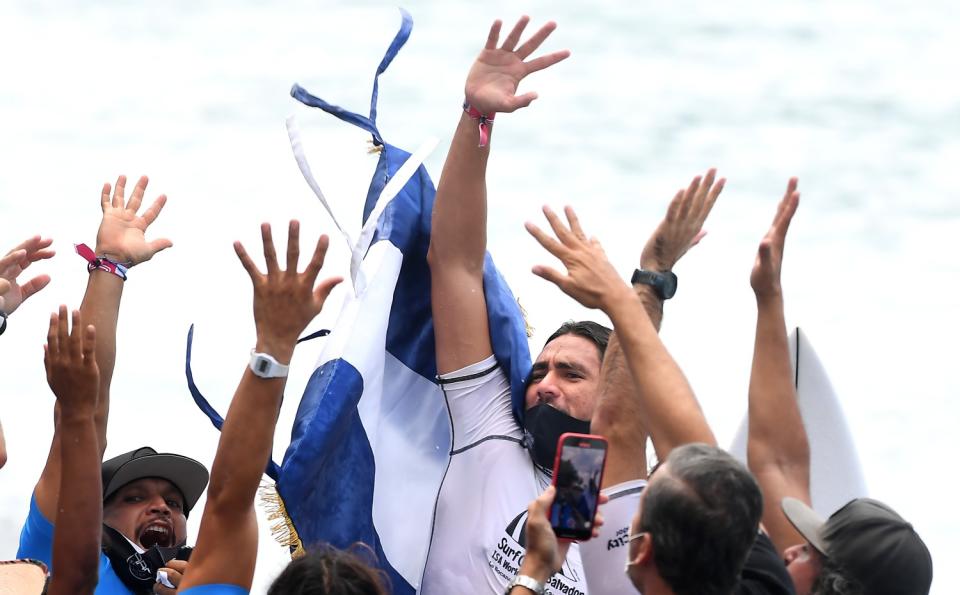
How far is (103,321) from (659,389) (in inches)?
60.6

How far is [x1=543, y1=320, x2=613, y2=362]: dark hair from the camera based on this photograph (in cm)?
394

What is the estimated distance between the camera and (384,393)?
3.88 metres

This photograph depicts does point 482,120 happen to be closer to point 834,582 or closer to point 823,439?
point 823,439

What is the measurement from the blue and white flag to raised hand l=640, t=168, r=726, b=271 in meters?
0.70

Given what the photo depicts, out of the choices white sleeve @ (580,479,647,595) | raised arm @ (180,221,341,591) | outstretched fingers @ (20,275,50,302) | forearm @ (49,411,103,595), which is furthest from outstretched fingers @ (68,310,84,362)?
white sleeve @ (580,479,647,595)

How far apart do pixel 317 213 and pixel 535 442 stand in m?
8.90

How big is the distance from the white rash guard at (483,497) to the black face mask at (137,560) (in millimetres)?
682

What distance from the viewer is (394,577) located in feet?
11.8

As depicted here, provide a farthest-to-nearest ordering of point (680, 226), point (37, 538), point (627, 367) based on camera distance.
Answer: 1. point (680, 226)
2. point (37, 538)
3. point (627, 367)

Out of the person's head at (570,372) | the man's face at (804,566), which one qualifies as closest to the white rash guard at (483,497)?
the person's head at (570,372)

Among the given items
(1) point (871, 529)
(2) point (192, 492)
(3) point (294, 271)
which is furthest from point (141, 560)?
(1) point (871, 529)

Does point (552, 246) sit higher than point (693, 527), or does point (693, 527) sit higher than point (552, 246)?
point (552, 246)

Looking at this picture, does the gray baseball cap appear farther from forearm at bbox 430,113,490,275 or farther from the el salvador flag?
forearm at bbox 430,113,490,275

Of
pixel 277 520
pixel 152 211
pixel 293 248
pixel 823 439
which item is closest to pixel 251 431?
pixel 293 248
